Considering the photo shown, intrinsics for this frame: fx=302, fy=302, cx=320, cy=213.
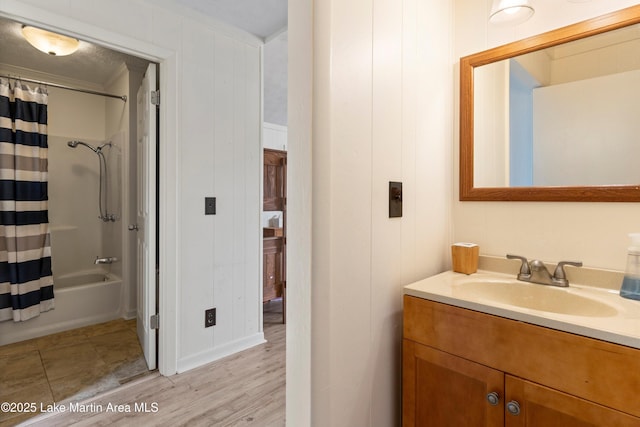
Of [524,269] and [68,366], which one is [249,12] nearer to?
[524,269]

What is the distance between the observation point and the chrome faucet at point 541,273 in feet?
3.68

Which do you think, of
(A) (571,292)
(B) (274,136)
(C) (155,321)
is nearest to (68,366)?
(C) (155,321)

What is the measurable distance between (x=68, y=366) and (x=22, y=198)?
4.69 feet

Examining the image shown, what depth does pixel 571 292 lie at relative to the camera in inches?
41.8

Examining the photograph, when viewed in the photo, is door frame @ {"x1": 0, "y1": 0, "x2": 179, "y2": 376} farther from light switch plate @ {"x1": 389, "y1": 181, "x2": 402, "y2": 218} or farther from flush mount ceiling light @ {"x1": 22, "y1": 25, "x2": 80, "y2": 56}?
light switch plate @ {"x1": 389, "y1": 181, "x2": 402, "y2": 218}

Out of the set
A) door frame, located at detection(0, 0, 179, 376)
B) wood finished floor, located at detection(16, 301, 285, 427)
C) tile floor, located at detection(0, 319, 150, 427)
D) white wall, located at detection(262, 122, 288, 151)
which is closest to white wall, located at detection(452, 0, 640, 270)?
wood finished floor, located at detection(16, 301, 285, 427)

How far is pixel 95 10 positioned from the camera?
68.2 inches

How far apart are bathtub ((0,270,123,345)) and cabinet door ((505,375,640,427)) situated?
11.1ft

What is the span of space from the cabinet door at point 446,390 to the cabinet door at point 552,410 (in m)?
0.04

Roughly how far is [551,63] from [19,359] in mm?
3663

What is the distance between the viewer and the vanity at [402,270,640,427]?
71 cm

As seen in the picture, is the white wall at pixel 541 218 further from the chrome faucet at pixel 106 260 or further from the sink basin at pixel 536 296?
the chrome faucet at pixel 106 260

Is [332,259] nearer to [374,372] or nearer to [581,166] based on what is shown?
[374,372]

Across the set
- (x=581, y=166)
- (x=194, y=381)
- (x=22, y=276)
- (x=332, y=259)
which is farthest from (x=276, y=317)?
Answer: (x=581, y=166)
